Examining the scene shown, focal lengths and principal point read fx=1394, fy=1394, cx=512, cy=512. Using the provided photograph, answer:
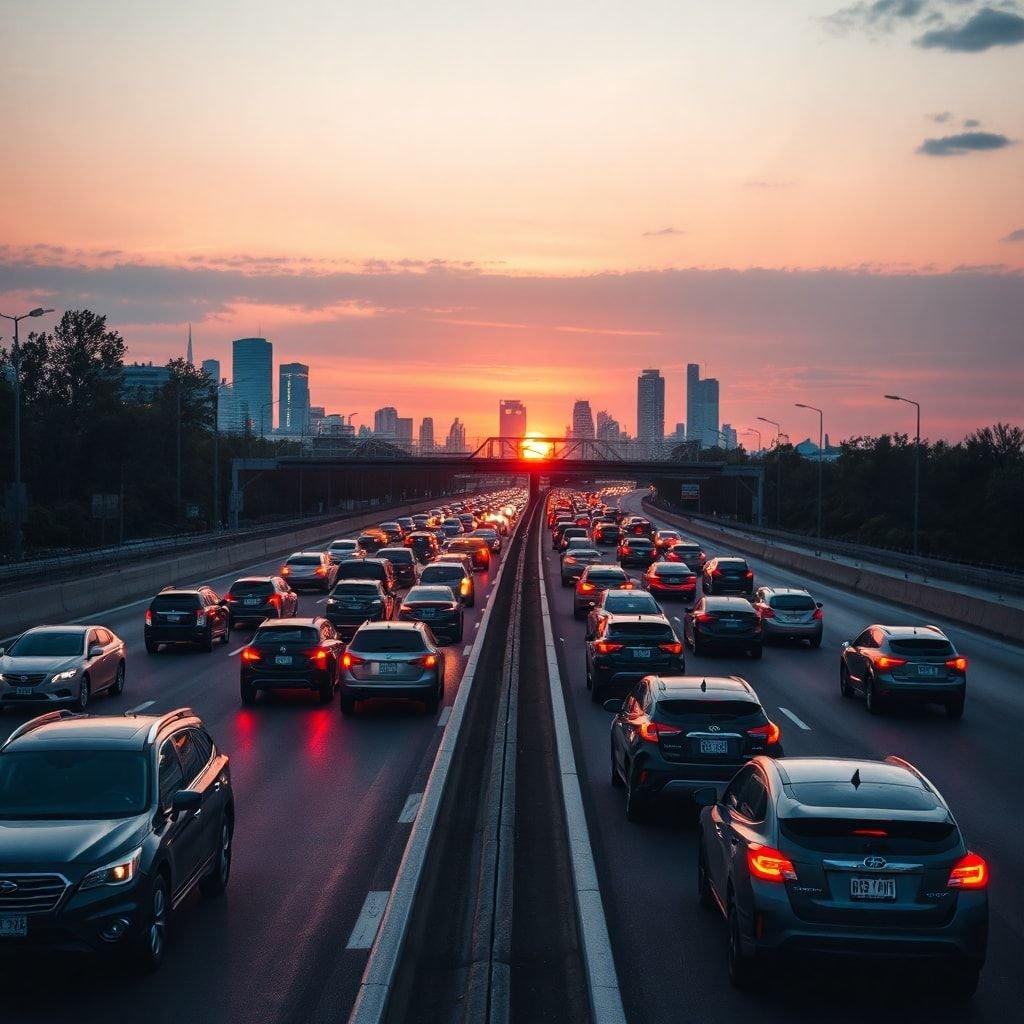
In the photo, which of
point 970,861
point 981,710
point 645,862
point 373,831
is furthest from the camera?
point 981,710

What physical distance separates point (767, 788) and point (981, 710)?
1573 cm

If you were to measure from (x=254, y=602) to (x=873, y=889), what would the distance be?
28.4 m

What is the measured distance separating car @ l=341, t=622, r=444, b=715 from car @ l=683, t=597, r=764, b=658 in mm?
9467

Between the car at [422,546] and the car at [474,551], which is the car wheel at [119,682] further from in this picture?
the car at [422,546]

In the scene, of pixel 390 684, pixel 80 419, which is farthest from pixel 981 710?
pixel 80 419

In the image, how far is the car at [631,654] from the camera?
23.0 m

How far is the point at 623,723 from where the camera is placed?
15.4 meters

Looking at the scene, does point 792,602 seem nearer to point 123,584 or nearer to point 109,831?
point 123,584

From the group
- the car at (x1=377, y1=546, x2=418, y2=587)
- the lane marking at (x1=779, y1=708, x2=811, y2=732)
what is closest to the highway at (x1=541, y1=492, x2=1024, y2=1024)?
the lane marking at (x1=779, y1=708, x2=811, y2=732)

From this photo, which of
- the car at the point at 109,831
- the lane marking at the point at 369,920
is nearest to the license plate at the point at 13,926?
the car at the point at 109,831

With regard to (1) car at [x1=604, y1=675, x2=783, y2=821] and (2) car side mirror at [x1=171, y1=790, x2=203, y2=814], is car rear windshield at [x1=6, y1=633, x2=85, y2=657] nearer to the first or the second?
(1) car at [x1=604, y1=675, x2=783, y2=821]

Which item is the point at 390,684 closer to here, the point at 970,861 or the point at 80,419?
the point at 970,861

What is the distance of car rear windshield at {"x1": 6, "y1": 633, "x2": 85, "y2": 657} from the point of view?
75.2ft

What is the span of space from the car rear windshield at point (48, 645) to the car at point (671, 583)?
1028 inches
